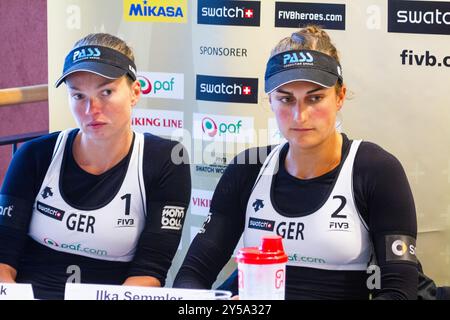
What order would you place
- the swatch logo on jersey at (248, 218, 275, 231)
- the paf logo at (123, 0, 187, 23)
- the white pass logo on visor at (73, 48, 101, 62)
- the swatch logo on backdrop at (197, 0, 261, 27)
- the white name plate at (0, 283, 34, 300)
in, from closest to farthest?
the white name plate at (0, 283, 34, 300) < the swatch logo on jersey at (248, 218, 275, 231) < the white pass logo on visor at (73, 48, 101, 62) < the swatch logo on backdrop at (197, 0, 261, 27) < the paf logo at (123, 0, 187, 23)

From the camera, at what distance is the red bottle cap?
5.39ft

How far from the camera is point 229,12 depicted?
2.93 meters

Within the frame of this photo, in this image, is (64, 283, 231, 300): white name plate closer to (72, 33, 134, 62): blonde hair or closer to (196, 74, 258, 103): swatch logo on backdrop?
(72, 33, 134, 62): blonde hair

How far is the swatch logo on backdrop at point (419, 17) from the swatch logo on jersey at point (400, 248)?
0.86m

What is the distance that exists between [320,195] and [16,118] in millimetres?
3339

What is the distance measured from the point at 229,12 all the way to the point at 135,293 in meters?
1.45

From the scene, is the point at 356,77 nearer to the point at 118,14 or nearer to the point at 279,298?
the point at 118,14

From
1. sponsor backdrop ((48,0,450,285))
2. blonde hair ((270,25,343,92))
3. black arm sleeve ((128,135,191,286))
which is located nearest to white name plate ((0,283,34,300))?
black arm sleeve ((128,135,191,286))

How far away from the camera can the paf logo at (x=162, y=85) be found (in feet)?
9.96

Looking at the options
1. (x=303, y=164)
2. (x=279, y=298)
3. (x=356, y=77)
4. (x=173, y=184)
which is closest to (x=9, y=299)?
(x=279, y=298)

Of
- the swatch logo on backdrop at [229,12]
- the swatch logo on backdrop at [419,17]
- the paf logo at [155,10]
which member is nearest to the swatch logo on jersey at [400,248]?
the swatch logo on backdrop at [419,17]

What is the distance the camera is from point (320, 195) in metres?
2.25

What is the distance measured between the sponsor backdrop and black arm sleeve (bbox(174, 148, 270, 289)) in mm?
561

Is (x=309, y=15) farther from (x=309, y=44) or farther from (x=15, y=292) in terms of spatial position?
(x=15, y=292)
